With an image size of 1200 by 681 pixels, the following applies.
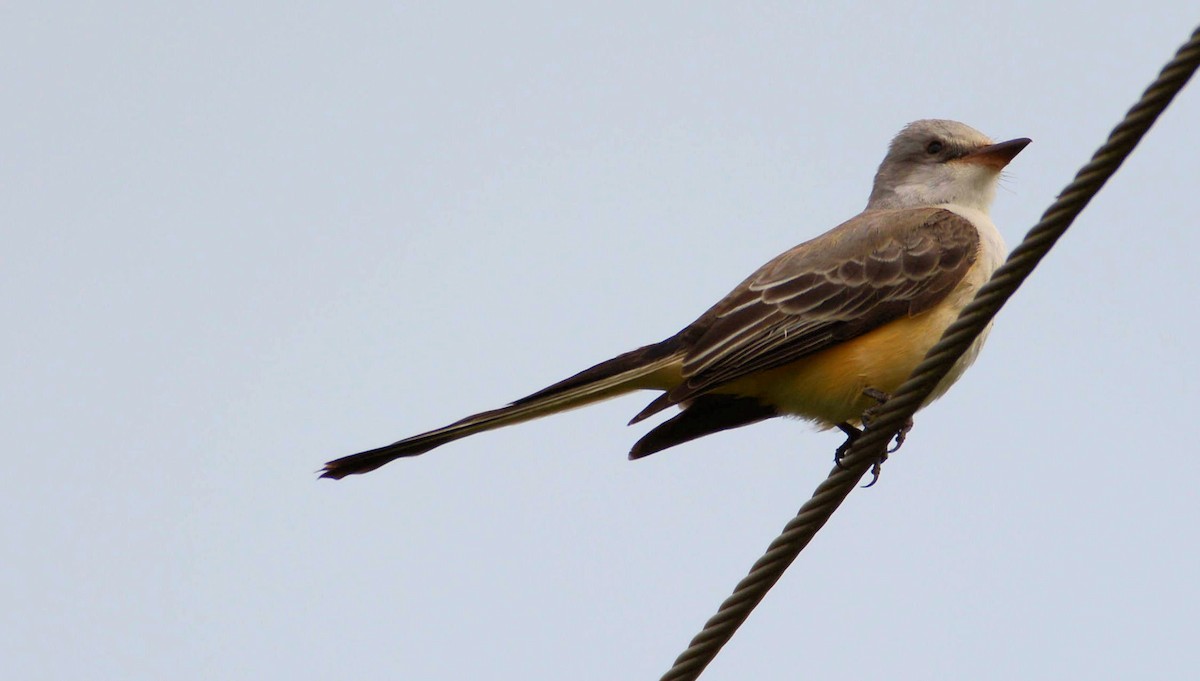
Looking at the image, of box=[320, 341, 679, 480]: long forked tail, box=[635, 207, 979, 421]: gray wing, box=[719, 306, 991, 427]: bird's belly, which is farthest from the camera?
box=[635, 207, 979, 421]: gray wing

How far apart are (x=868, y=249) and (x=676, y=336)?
0.97 metres

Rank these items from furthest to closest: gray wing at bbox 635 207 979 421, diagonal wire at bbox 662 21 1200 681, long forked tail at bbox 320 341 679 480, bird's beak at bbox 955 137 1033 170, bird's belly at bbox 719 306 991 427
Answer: bird's beak at bbox 955 137 1033 170, gray wing at bbox 635 207 979 421, bird's belly at bbox 719 306 991 427, long forked tail at bbox 320 341 679 480, diagonal wire at bbox 662 21 1200 681

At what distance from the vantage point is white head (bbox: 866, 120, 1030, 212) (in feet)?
23.4

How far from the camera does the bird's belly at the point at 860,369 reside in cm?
588

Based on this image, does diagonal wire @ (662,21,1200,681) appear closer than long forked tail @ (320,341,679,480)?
Yes

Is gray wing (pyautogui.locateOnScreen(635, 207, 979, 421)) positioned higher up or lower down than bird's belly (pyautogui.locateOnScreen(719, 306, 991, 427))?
higher up

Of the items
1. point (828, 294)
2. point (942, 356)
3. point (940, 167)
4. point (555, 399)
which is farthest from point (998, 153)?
point (942, 356)

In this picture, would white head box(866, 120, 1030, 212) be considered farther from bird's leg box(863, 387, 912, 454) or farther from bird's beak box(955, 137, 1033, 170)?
bird's leg box(863, 387, 912, 454)

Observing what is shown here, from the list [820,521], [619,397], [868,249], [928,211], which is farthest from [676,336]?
[820,521]

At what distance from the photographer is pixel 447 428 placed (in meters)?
5.79

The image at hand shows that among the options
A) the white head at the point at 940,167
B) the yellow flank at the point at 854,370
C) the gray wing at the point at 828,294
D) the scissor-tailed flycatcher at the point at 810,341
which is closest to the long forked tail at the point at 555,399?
the scissor-tailed flycatcher at the point at 810,341

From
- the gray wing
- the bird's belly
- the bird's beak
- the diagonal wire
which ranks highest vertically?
the bird's beak

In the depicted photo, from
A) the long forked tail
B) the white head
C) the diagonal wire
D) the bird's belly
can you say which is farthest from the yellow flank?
the diagonal wire

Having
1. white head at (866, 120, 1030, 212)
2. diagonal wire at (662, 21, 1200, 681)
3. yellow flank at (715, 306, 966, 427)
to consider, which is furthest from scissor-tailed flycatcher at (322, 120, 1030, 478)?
diagonal wire at (662, 21, 1200, 681)
